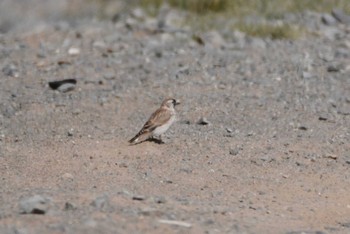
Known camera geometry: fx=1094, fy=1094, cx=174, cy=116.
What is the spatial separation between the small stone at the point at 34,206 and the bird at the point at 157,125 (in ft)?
9.92

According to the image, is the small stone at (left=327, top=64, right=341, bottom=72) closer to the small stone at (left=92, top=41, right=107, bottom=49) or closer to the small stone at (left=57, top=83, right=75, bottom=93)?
the small stone at (left=92, top=41, right=107, bottom=49)

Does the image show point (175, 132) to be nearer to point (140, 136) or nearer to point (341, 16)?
point (140, 136)

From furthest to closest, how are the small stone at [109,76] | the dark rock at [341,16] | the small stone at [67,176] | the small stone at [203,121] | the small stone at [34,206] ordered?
the dark rock at [341,16] < the small stone at [109,76] < the small stone at [203,121] < the small stone at [67,176] < the small stone at [34,206]

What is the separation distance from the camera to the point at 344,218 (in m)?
10.1

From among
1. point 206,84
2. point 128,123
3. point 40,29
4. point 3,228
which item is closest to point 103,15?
point 40,29

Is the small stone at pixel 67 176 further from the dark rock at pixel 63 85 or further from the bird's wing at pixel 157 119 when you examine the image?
the dark rock at pixel 63 85

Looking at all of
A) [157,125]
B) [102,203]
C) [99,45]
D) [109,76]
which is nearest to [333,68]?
[109,76]

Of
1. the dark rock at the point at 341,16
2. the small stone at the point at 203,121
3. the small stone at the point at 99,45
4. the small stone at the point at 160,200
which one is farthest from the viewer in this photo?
the dark rock at the point at 341,16

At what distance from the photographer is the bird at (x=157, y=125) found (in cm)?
1216

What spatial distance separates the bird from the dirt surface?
0.38 feet

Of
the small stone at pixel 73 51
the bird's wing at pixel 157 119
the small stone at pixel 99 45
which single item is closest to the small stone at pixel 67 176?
the bird's wing at pixel 157 119

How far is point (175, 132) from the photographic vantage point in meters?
12.9

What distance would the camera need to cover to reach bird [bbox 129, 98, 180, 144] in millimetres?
12156

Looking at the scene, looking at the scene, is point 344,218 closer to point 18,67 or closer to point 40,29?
point 18,67
